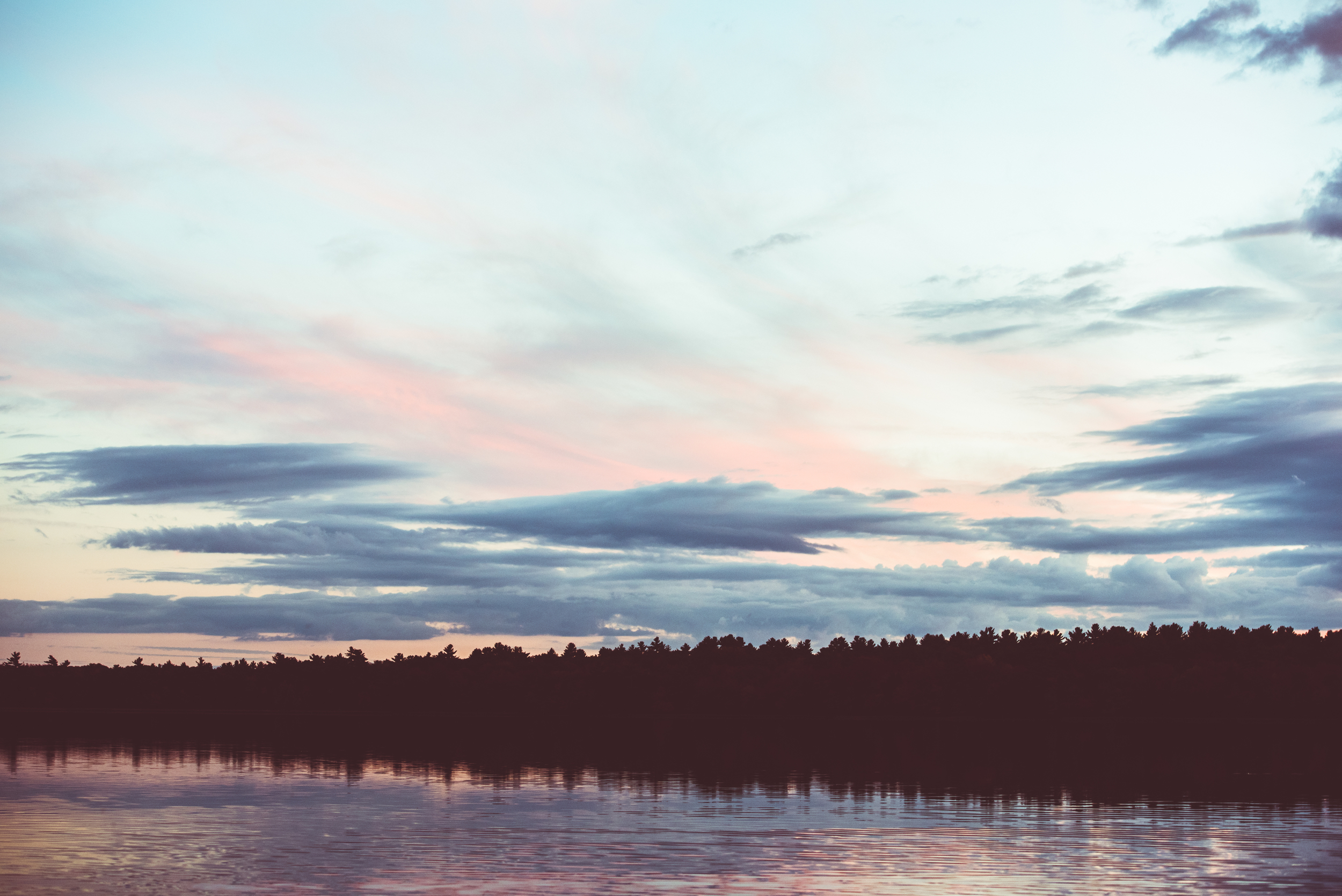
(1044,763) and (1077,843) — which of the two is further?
(1044,763)

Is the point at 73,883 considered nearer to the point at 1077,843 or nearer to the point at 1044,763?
the point at 1077,843

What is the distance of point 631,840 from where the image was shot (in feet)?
205

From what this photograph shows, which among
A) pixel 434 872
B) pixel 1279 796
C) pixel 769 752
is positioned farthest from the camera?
pixel 769 752

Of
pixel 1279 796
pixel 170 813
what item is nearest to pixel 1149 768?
pixel 1279 796

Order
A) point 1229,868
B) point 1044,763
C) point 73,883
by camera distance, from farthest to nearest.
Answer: point 1044,763 < point 1229,868 < point 73,883

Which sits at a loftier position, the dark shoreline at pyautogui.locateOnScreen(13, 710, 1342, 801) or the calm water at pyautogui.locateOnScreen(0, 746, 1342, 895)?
the calm water at pyautogui.locateOnScreen(0, 746, 1342, 895)

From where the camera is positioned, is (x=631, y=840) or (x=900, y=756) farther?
(x=900, y=756)

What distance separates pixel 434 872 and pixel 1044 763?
9631cm

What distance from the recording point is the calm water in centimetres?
4912

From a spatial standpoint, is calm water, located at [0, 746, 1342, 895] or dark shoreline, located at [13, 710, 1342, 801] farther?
dark shoreline, located at [13, 710, 1342, 801]

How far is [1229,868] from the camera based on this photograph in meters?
54.5

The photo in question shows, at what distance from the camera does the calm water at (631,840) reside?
49.1 metres

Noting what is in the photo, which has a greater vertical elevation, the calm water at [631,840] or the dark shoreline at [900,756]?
the calm water at [631,840]

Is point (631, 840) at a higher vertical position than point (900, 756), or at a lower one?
higher
